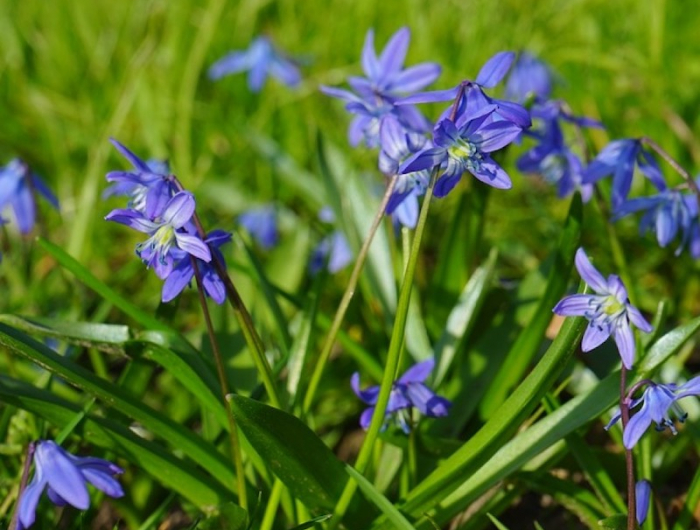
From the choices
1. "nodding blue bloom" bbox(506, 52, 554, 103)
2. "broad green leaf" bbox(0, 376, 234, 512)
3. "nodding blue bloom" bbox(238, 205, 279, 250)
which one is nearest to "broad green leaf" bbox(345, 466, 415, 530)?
"broad green leaf" bbox(0, 376, 234, 512)

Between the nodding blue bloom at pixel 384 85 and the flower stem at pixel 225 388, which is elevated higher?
the nodding blue bloom at pixel 384 85

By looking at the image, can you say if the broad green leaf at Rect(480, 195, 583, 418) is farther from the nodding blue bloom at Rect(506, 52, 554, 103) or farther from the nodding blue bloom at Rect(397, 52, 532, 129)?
the nodding blue bloom at Rect(506, 52, 554, 103)

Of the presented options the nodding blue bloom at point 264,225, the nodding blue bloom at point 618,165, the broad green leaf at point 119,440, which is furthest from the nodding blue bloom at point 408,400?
the nodding blue bloom at point 264,225

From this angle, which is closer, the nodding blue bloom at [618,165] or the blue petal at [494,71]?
the blue petal at [494,71]

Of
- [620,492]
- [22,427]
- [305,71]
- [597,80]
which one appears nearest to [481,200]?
[620,492]

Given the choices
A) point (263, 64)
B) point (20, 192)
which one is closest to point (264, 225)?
point (263, 64)

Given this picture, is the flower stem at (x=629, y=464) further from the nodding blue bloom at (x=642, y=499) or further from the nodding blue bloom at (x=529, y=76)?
the nodding blue bloom at (x=529, y=76)
